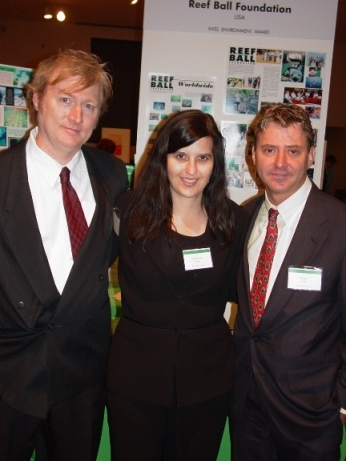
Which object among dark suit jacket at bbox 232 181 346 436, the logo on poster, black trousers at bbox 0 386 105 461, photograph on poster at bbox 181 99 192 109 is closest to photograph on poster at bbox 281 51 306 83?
photograph on poster at bbox 181 99 192 109

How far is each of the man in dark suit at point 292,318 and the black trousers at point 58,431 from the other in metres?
0.58

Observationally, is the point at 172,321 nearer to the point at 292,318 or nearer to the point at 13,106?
the point at 292,318

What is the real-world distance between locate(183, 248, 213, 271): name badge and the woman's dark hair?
108 millimetres

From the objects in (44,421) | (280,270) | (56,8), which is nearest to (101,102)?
(280,270)

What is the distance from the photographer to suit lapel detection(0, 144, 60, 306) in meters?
1.71

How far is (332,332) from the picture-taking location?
6.15 ft

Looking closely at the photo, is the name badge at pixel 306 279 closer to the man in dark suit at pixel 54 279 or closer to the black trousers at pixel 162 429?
the black trousers at pixel 162 429

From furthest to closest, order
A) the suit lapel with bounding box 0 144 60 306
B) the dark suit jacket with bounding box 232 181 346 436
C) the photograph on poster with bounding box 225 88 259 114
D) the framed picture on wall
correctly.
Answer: the framed picture on wall → the photograph on poster with bounding box 225 88 259 114 → the dark suit jacket with bounding box 232 181 346 436 → the suit lapel with bounding box 0 144 60 306

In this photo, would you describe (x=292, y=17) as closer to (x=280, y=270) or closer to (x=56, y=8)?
(x=280, y=270)

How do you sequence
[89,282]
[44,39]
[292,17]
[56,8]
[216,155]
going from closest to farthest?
[89,282]
[216,155]
[292,17]
[56,8]
[44,39]

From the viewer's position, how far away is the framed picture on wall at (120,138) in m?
10.5

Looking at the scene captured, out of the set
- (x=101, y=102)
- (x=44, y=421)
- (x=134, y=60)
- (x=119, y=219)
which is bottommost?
(x=44, y=421)

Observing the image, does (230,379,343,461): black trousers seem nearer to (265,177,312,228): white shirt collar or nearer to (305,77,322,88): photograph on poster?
(265,177,312,228): white shirt collar

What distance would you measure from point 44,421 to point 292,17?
3.02 metres
